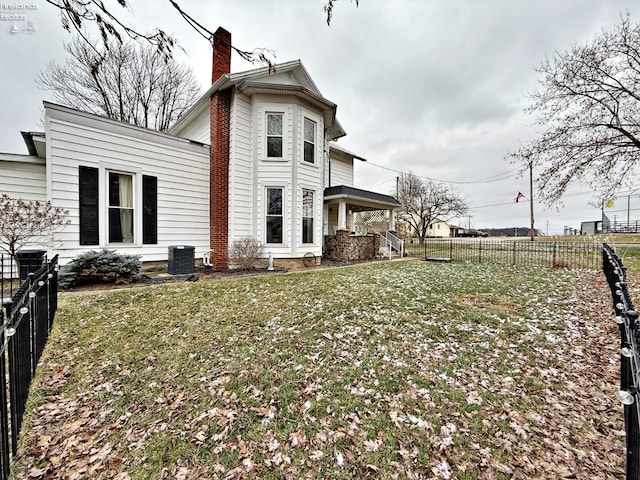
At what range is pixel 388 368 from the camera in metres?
3.38

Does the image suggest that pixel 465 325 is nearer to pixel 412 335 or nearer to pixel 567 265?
pixel 412 335

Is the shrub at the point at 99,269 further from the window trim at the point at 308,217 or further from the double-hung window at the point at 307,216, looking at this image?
the double-hung window at the point at 307,216

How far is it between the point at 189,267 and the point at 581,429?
8.86 meters

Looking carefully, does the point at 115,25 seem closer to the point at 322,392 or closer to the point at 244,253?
the point at 322,392

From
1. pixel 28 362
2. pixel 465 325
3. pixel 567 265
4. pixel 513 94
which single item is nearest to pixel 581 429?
pixel 465 325

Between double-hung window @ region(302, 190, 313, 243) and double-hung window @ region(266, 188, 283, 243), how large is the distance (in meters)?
0.99

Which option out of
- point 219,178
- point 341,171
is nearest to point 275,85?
point 219,178

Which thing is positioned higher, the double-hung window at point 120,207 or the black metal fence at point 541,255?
the double-hung window at point 120,207

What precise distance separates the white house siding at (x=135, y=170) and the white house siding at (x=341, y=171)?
707 centimetres

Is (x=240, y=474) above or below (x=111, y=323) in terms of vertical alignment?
below

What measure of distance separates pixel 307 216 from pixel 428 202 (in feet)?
62.0

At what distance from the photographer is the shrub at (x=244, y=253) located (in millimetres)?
9117

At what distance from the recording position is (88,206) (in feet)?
23.7

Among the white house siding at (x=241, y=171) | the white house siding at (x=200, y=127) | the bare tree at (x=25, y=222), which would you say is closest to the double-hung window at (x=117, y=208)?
the bare tree at (x=25, y=222)
